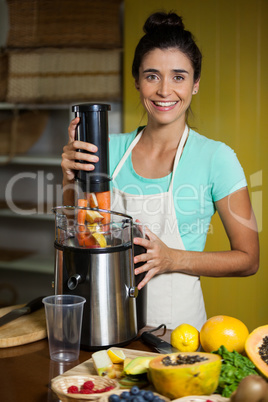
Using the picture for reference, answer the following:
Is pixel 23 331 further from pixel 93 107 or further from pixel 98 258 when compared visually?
pixel 93 107

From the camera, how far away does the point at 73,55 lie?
3.12 meters

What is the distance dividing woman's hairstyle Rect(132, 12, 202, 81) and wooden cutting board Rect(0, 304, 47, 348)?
0.88 meters

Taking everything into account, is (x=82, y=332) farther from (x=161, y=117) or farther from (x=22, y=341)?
(x=161, y=117)

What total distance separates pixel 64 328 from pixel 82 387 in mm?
197

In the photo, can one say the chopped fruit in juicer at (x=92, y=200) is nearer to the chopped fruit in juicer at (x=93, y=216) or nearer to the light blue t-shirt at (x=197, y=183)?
the chopped fruit in juicer at (x=93, y=216)

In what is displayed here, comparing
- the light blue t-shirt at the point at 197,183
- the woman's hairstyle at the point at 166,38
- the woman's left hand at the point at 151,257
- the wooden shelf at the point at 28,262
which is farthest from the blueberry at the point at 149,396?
the wooden shelf at the point at 28,262

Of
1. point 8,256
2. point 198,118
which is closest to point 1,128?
point 8,256

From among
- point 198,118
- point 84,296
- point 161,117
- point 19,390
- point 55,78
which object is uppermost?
point 55,78

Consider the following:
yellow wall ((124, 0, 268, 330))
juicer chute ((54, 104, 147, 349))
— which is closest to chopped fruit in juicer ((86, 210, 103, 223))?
juicer chute ((54, 104, 147, 349))

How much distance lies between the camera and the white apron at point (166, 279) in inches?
58.7

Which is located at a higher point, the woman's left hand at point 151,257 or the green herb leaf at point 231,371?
the woman's left hand at point 151,257

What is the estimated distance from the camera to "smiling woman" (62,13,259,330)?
59.5 inches

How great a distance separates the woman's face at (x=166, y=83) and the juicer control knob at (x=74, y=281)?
0.70 m

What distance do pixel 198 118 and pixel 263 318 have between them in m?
1.22
